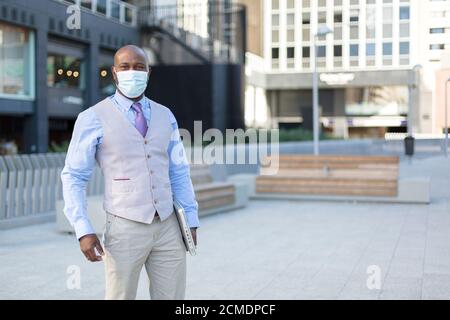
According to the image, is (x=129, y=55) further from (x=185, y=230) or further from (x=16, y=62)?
(x=16, y=62)

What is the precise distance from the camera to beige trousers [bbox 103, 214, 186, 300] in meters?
3.39

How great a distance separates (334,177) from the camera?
1358 centimetres

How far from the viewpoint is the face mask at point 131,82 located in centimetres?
346

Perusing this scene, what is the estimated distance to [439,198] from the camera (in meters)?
13.5

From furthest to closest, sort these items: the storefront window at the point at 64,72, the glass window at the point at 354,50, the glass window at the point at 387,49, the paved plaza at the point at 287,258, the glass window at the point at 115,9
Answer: the glass window at the point at 115,9 < the storefront window at the point at 64,72 < the glass window at the point at 354,50 < the glass window at the point at 387,49 < the paved plaza at the point at 287,258

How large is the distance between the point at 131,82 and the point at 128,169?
45 cm

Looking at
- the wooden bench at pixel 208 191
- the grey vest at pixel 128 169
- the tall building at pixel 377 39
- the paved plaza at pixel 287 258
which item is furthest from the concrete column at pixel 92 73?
the grey vest at pixel 128 169

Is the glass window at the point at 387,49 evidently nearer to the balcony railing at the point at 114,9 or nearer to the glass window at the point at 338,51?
the glass window at the point at 338,51

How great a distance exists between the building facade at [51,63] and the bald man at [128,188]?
17592 millimetres

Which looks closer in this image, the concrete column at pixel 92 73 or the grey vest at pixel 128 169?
the grey vest at pixel 128 169

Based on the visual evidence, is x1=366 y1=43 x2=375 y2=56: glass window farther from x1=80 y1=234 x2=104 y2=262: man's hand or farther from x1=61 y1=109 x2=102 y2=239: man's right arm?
x1=80 y1=234 x2=104 y2=262: man's hand

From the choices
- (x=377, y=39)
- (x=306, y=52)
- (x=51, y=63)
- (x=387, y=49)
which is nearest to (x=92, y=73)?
(x=51, y=63)

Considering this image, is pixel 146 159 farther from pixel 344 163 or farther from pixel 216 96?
pixel 216 96
